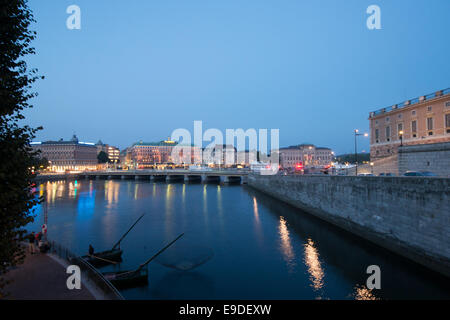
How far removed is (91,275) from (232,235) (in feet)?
64.9

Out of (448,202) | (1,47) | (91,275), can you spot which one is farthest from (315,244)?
(1,47)

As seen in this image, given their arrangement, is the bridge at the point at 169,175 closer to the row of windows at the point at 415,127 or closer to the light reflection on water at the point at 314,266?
the row of windows at the point at 415,127

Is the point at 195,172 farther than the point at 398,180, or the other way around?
the point at 195,172

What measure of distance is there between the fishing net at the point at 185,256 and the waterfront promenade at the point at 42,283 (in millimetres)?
8944

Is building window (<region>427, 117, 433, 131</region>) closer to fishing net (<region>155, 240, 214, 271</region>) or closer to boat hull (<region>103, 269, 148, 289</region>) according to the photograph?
fishing net (<region>155, 240, 214, 271</region>)

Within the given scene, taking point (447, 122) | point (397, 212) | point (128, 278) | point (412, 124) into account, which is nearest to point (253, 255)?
point (128, 278)

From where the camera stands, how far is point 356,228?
1104 inches

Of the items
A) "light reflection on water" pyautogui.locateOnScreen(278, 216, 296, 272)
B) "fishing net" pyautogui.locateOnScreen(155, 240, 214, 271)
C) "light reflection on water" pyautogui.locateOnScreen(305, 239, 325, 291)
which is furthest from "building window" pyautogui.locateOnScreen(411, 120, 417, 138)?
"fishing net" pyautogui.locateOnScreen(155, 240, 214, 271)

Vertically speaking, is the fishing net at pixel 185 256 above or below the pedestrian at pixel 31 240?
below

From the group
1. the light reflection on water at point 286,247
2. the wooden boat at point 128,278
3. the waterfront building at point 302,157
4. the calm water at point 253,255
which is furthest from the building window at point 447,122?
the waterfront building at point 302,157

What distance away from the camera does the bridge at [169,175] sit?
105m

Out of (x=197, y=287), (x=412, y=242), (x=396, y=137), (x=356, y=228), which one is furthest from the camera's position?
(x=396, y=137)

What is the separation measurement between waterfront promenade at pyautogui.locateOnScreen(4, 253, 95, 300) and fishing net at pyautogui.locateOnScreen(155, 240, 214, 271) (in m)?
8.94
